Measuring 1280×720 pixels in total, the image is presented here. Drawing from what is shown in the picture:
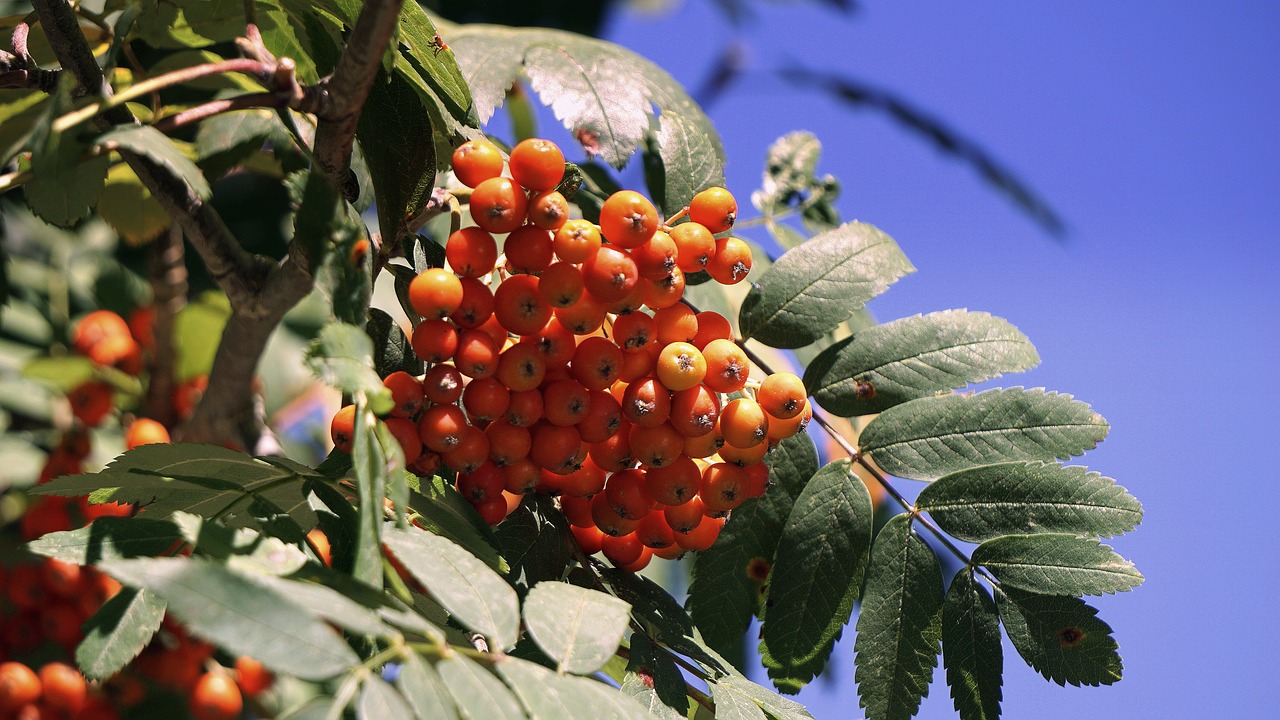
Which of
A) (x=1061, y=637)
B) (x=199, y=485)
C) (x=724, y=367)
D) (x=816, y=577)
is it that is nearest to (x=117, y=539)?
(x=199, y=485)

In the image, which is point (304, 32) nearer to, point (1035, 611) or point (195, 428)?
point (195, 428)

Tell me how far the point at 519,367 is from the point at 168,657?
1.52 m

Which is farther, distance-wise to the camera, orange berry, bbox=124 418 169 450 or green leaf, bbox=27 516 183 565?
orange berry, bbox=124 418 169 450

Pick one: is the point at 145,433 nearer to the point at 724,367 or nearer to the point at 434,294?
the point at 434,294

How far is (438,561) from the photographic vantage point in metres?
0.94

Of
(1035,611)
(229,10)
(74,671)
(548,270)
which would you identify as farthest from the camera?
(74,671)

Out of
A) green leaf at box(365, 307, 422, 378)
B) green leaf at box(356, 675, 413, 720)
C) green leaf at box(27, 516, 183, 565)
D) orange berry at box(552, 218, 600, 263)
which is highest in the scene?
orange berry at box(552, 218, 600, 263)

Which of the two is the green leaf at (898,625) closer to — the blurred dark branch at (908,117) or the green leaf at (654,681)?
the green leaf at (654,681)

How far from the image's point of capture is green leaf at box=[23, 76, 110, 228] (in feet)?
2.94

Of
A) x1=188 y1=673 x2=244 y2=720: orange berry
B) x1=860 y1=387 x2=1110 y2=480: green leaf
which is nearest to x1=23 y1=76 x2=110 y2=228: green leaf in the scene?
x1=860 y1=387 x2=1110 y2=480: green leaf

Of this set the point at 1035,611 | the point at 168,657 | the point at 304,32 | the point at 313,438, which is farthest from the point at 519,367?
the point at 313,438

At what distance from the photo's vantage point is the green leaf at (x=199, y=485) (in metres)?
1.12

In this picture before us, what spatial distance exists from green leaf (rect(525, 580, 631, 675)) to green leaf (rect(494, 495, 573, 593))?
17cm

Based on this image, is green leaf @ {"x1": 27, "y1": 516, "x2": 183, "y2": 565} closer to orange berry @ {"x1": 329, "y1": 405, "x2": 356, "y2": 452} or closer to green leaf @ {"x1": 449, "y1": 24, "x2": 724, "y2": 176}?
orange berry @ {"x1": 329, "y1": 405, "x2": 356, "y2": 452}
